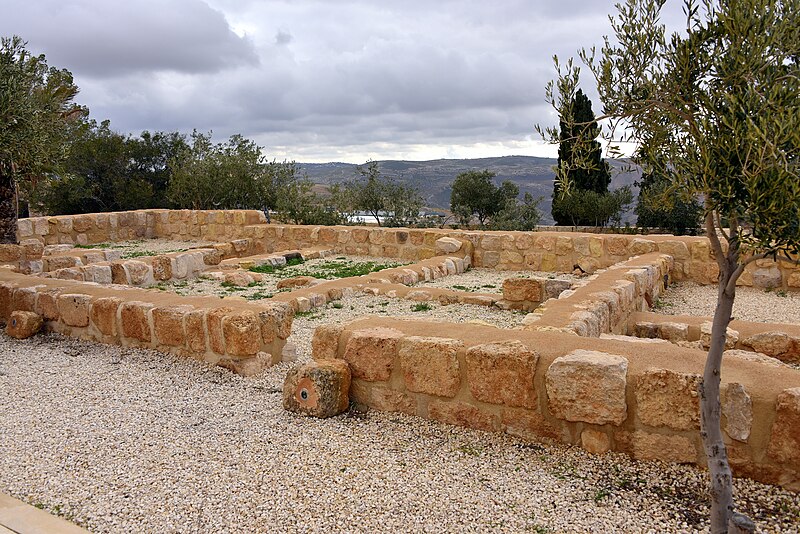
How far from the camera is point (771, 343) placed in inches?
237

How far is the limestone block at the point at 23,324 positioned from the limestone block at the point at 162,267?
14.0ft

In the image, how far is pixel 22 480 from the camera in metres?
3.67

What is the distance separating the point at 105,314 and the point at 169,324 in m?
1.06

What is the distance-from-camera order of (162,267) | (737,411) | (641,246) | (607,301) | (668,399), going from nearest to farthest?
(737,411) < (668,399) < (607,301) < (641,246) < (162,267)

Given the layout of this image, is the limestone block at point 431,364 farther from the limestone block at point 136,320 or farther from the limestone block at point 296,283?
the limestone block at point 296,283

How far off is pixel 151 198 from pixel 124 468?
82.0 ft

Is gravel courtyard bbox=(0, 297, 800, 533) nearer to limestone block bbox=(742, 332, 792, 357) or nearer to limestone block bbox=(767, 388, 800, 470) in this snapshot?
limestone block bbox=(767, 388, 800, 470)

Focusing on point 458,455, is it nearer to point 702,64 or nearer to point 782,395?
point 782,395

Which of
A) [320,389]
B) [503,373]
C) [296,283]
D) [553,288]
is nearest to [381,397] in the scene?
[320,389]

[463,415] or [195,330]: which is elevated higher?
[195,330]

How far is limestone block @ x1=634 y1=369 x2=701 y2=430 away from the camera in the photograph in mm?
3523

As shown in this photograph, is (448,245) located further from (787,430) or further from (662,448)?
(787,430)

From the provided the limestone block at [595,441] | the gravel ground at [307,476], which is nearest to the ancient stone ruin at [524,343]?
the limestone block at [595,441]

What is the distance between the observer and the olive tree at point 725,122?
86.8 inches
